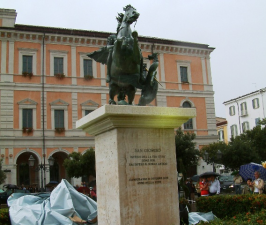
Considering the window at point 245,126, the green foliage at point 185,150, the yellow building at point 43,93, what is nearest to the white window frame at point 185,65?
the yellow building at point 43,93

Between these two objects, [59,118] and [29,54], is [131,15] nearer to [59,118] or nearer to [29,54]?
[59,118]

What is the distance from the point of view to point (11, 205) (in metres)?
10.2

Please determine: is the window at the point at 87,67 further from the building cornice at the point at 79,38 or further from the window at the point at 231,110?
the window at the point at 231,110

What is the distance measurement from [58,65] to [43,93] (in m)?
2.87

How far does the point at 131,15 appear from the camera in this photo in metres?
6.20

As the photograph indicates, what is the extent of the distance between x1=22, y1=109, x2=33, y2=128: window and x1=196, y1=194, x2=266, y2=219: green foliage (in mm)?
22015

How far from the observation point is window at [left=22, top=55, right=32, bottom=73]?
31756 mm

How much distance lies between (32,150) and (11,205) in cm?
2104

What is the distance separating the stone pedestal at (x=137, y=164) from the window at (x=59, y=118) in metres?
26.6

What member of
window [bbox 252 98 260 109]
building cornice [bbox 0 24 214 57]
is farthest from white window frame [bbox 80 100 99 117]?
window [bbox 252 98 260 109]

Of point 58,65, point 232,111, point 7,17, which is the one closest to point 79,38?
point 58,65

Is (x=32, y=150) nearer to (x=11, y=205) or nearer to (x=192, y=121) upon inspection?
(x=192, y=121)

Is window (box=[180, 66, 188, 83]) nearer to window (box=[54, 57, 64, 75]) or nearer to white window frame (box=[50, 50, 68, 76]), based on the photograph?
white window frame (box=[50, 50, 68, 76])

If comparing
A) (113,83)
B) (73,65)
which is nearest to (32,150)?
(73,65)
